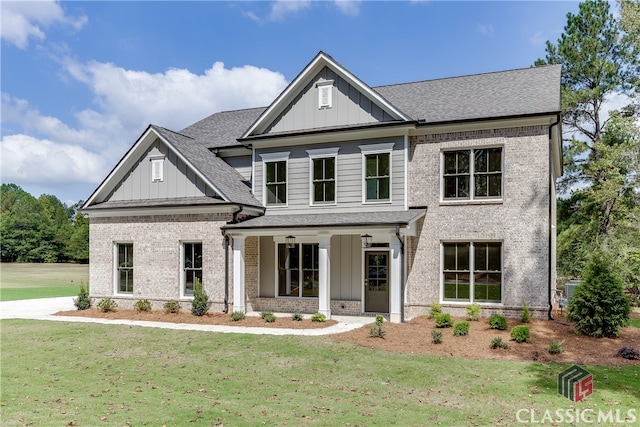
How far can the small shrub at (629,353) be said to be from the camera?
10750mm

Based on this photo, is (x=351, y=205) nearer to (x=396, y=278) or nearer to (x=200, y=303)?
(x=396, y=278)

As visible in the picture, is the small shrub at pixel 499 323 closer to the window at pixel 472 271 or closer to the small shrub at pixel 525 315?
the small shrub at pixel 525 315

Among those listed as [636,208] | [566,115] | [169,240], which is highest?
[566,115]

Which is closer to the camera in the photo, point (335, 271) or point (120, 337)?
point (120, 337)

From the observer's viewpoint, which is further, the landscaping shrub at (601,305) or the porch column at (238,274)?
the porch column at (238,274)

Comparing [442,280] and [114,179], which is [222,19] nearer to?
[114,179]

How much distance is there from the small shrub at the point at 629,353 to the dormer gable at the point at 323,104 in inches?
375

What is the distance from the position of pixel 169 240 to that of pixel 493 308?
487 inches

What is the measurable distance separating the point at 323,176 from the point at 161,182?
671 centimetres

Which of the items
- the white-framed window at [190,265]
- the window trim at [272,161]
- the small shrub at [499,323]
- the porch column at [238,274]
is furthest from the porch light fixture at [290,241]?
the small shrub at [499,323]

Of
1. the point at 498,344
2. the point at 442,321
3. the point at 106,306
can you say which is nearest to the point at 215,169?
the point at 106,306

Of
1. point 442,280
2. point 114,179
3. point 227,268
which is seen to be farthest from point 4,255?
point 442,280

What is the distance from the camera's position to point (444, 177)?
652 inches

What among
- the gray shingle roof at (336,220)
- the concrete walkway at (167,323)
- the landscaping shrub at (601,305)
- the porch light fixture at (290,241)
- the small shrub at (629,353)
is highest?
the gray shingle roof at (336,220)
